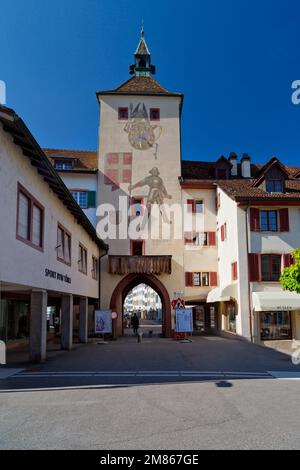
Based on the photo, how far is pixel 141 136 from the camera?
33.9 meters

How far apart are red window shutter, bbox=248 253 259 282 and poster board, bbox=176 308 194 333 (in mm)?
4242

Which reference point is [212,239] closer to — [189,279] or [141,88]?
[189,279]

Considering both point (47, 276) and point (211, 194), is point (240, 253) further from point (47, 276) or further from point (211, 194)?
point (47, 276)

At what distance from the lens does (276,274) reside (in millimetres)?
26484

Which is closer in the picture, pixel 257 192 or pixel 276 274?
pixel 276 274

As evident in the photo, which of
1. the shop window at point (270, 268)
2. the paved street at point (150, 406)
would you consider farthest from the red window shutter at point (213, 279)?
the paved street at point (150, 406)

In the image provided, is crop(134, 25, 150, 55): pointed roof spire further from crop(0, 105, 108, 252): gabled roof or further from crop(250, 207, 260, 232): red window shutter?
crop(0, 105, 108, 252): gabled roof

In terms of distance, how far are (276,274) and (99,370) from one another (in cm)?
1551

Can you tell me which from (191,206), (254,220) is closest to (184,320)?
(254,220)

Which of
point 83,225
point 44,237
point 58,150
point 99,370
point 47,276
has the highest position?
point 58,150

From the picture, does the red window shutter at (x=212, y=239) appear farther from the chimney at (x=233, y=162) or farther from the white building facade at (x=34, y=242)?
the white building facade at (x=34, y=242)

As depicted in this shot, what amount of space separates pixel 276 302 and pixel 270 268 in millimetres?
2409

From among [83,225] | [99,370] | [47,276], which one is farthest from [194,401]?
[83,225]

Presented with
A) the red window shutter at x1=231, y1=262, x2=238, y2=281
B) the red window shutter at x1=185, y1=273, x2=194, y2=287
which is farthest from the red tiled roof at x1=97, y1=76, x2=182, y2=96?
the red window shutter at x1=231, y1=262, x2=238, y2=281
